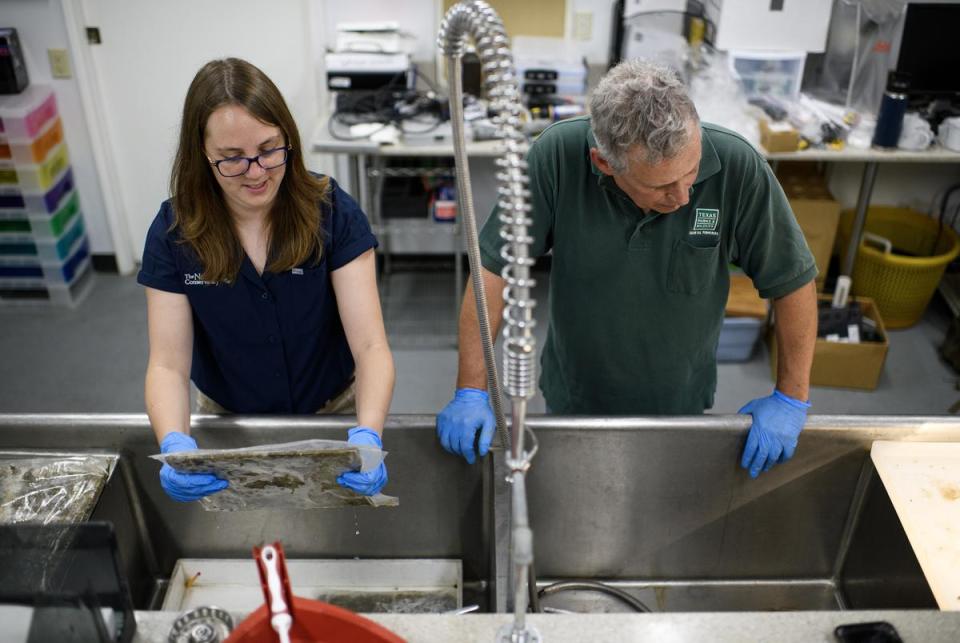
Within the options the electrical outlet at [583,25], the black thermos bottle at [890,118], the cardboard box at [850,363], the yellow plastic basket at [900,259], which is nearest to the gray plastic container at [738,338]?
the cardboard box at [850,363]

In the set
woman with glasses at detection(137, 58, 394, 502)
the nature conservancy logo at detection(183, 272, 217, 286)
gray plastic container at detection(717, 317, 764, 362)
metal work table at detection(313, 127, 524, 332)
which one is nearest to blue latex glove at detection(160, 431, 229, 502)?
woman with glasses at detection(137, 58, 394, 502)

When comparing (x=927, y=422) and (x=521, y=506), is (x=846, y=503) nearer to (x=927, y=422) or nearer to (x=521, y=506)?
(x=927, y=422)

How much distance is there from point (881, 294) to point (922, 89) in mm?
782

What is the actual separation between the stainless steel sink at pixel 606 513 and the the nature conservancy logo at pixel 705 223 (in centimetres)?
33

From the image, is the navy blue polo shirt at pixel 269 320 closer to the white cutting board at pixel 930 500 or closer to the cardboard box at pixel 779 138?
the white cutting board at pixel 930 500

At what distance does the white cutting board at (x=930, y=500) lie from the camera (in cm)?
131

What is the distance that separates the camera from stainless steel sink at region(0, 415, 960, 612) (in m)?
1.51

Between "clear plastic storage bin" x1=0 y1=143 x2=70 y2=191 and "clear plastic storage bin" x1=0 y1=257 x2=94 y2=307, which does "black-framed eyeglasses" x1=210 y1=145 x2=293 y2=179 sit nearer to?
"clear plastic storage bin" x1=0 y1=143 x2=70 y2=191

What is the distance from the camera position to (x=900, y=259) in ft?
10.9

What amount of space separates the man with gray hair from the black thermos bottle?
69.5 inches

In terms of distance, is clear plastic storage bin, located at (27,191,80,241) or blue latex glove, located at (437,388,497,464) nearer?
blue latex glove, located at (437,388,497,464)

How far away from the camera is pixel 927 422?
1521mm

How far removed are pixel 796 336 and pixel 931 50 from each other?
7.18ft

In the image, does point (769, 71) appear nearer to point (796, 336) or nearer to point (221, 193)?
point (796, 336)
